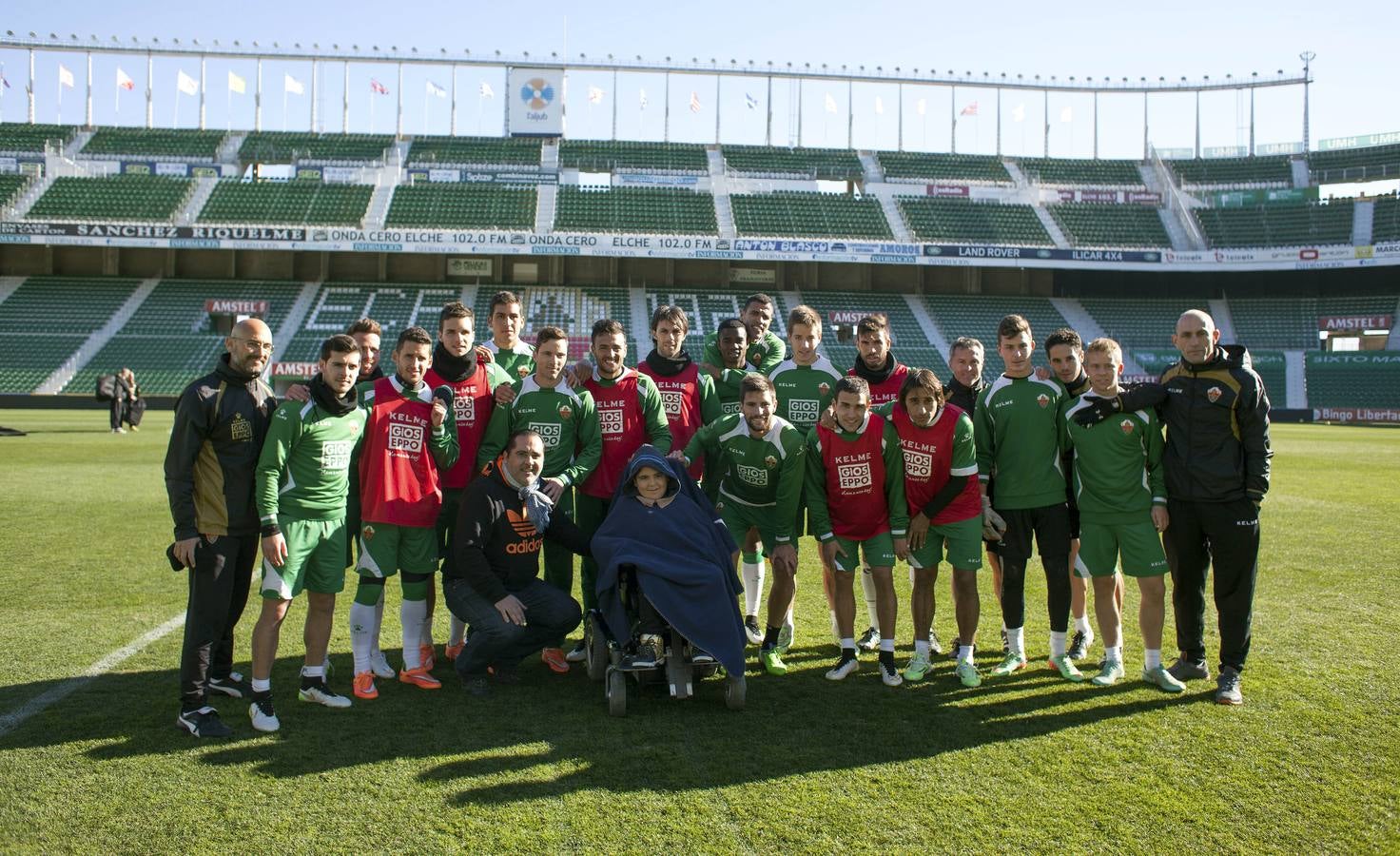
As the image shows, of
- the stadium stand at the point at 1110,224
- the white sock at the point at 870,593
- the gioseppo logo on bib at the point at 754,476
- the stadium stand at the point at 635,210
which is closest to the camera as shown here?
the gioseppo logo on bib at the point at 754,476

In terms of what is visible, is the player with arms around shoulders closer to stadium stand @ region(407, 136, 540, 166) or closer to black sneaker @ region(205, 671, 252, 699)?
black sneaker @ region(205, 671, 252, 699)

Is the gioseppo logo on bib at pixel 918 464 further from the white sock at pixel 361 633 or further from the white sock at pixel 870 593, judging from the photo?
the white sock at pixel 361 633

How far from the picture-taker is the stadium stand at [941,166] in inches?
1768

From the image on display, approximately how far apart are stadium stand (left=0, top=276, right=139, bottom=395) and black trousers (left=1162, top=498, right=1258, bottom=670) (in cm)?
3668

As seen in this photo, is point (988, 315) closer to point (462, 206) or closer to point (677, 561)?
point (462, 206)

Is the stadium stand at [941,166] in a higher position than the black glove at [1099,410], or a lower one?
higher

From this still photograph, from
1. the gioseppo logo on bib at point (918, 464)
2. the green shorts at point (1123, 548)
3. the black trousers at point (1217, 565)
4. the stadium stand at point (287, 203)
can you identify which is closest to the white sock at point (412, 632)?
the gioseppo logo on bib at point (918, 464)

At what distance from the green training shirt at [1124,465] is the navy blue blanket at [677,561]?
2151 millimetres

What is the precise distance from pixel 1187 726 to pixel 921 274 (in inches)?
1533

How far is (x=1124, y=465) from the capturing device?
5.52 m

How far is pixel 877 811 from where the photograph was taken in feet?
12.2

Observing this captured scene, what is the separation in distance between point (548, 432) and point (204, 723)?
243cm

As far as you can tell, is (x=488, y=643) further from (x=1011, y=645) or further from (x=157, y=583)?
(x=157, y=583)

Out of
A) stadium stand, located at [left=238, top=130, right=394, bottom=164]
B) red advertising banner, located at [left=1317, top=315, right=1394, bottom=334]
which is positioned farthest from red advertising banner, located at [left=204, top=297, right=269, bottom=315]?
red advertising banner, located at [left=1317, top=315, right=1394, bottom=334]
